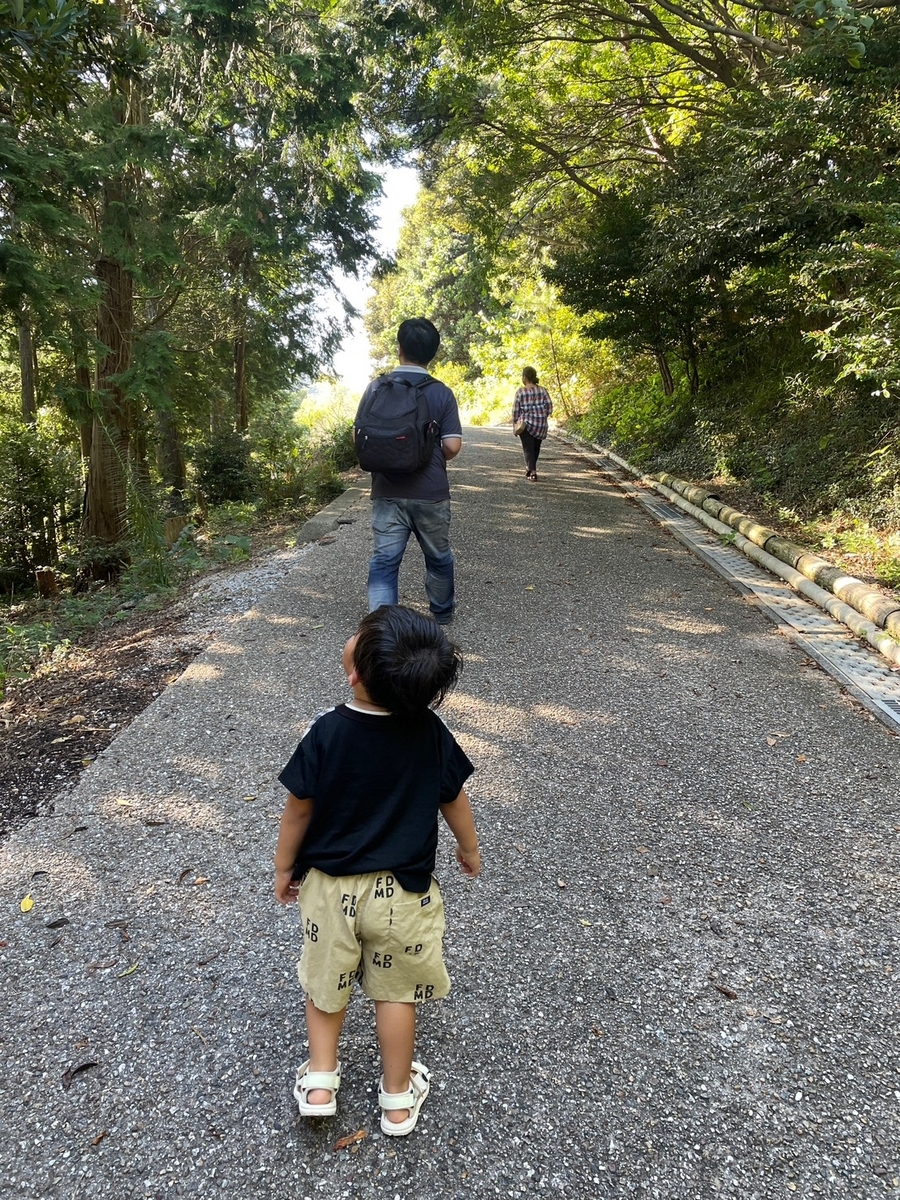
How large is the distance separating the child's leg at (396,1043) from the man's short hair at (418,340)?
3.08 meters

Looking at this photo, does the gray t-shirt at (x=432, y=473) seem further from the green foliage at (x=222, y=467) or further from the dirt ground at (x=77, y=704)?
the green foliage at (x=222, y=467)

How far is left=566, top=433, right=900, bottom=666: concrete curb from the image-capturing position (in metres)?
4.85

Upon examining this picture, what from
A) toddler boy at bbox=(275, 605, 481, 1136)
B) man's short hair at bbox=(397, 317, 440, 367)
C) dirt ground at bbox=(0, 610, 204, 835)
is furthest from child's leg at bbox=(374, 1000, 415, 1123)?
man's short hair at bbox=(397, 317, 440, 367)

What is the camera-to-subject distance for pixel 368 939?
176cm

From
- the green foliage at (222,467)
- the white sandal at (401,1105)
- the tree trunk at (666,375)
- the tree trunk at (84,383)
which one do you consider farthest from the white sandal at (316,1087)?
the tree trunk at (666,375)

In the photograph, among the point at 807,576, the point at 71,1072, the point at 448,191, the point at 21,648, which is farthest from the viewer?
the point at 448,191

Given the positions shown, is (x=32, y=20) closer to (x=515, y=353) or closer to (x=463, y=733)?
(x=463, y=733)

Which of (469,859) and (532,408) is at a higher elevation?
(532,408)

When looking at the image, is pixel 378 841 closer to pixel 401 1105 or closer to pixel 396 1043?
pixel 396 1043

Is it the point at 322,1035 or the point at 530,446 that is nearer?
the point at 322,1035

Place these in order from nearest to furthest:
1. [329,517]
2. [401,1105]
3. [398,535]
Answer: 1. [401,1105]
2. [398,535]
3. [329,517]

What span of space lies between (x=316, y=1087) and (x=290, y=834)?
2.10ft

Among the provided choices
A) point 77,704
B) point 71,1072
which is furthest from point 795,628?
point 71,1072

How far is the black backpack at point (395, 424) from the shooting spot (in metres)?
3.89
